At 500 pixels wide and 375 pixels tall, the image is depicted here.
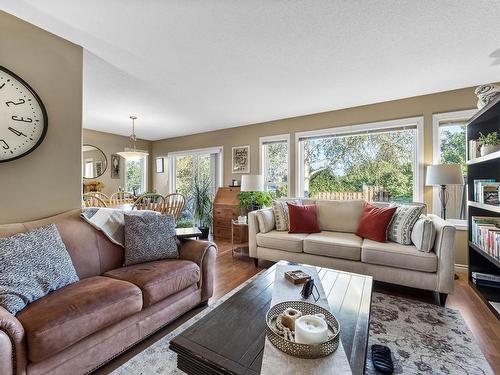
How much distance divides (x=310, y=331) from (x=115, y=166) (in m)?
5.88

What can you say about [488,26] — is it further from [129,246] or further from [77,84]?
[77,84]

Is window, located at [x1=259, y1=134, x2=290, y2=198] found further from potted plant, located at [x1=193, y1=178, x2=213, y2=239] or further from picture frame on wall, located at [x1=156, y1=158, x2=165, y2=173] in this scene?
picture frame on wall, located at [x1=156, y1=158, x2=165, y2=173]

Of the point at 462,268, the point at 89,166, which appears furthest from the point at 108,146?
the point at 462,268

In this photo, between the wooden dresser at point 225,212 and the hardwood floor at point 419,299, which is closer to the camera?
the hardwood floor at point 419,299

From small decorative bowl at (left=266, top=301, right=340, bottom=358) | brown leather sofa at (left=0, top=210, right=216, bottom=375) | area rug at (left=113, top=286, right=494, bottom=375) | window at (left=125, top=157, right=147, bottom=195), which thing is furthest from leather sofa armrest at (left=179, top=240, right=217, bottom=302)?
window at (left=125, top=157, right=147, bottom=195)

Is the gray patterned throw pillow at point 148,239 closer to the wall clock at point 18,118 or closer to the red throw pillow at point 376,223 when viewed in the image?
the wall clock at point 18,118

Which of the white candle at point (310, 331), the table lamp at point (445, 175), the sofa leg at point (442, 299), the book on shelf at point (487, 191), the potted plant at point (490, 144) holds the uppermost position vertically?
the potted plant at point (490, 144)

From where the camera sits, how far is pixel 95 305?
54.7 inches

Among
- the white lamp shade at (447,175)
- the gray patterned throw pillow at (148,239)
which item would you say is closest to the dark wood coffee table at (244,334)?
the gray patterned throw pillow at (148,239)

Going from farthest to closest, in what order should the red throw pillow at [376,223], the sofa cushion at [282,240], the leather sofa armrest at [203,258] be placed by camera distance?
the sofa cushion at [282,240]
the red throw pillow at [376,223]
the leather sofa armrest at [203,258]

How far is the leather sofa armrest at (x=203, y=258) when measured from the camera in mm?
2156

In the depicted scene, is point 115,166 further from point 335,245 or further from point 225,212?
point 335,245

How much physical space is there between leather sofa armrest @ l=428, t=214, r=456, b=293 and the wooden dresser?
119 inches

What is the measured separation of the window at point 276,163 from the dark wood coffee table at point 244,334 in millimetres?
3027
